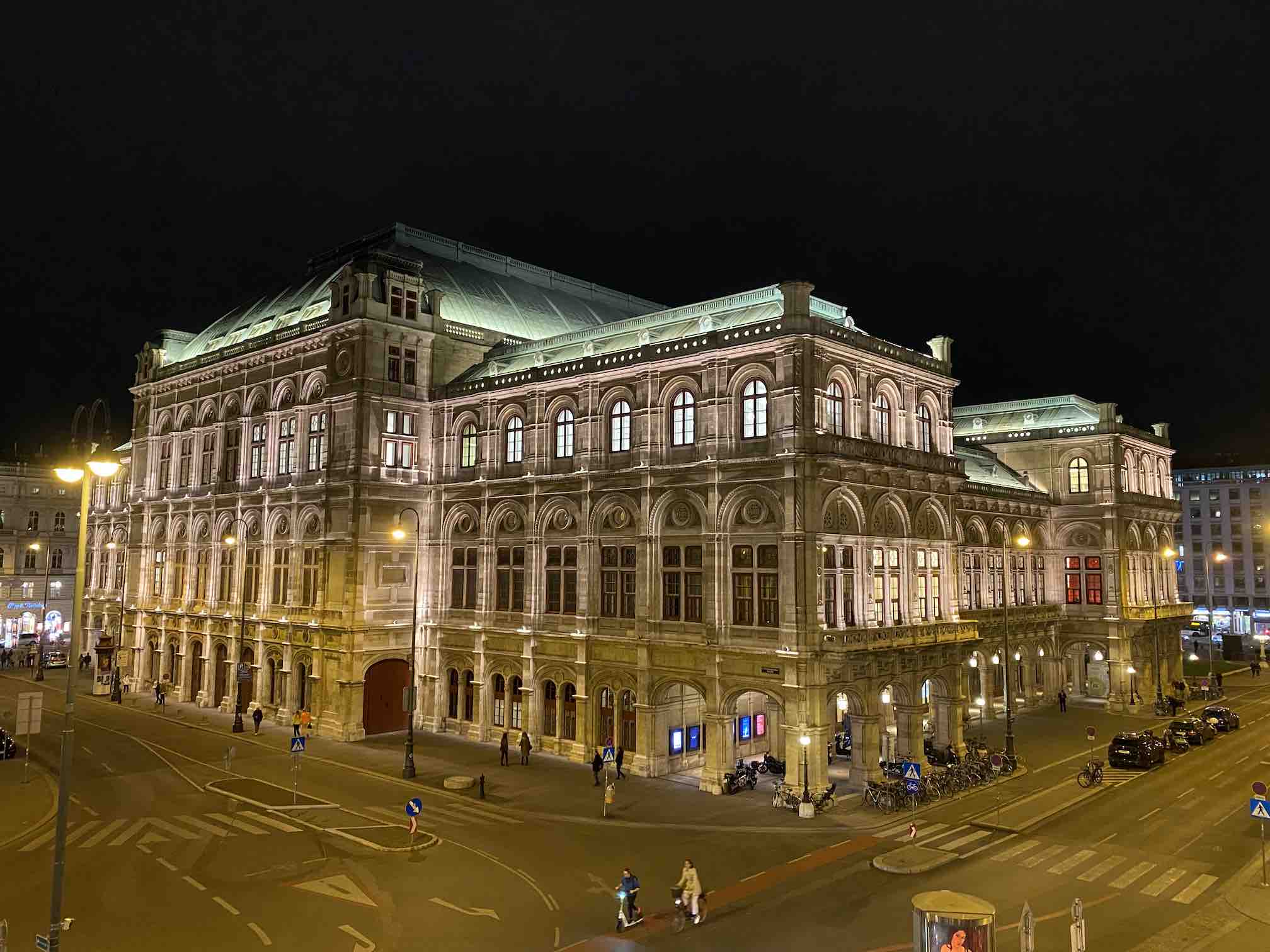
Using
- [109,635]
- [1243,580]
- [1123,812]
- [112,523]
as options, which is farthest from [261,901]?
[1243,580]

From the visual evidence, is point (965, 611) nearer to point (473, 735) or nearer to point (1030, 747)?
point (1030, 747)

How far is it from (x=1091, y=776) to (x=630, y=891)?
26090 millimetres

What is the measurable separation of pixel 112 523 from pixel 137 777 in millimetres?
49784

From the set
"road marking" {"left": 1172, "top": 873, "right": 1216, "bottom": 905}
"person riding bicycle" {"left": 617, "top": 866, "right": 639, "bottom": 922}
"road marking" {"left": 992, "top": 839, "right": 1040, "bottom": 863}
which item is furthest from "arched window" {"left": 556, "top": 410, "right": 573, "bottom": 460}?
"road marking" {"left": 1172, "top": 873, "right": 1216, "bottom": 905}

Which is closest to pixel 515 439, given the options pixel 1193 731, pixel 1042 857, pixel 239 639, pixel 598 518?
pixel 598 518

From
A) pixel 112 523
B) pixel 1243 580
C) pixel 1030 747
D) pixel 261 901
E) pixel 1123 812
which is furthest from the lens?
pixel 1243 580

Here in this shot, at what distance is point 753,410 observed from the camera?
1570 inches

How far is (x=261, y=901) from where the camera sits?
2433 centimetres

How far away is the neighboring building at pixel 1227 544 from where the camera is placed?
131m

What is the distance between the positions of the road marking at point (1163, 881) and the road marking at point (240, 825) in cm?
2770

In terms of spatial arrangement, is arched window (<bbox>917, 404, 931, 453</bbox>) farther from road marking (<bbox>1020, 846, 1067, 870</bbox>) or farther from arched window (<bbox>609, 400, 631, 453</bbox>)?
road marking (<bbox>1020, 846, 1067, 870</bbox>)

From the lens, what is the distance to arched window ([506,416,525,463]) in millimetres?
49969

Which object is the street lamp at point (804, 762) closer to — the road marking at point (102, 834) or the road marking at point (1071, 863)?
the road marking at point (1071, 863)

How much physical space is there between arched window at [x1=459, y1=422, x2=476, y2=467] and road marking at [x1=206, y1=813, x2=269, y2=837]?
24137 mm
